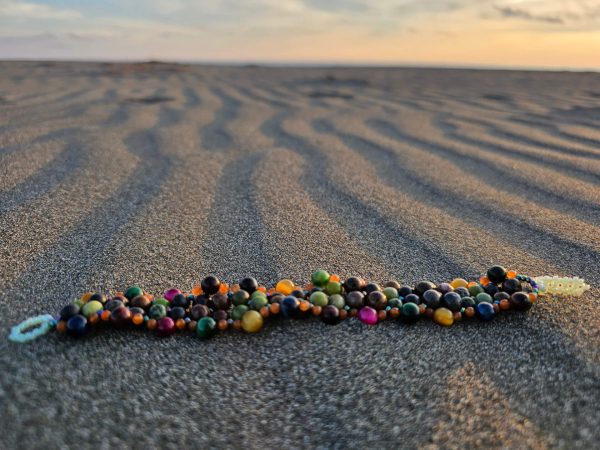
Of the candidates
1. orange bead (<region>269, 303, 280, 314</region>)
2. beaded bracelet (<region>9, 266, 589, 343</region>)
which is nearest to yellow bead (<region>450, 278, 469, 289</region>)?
beaded bracelet (<region>9, 266, 589, 343</region>)

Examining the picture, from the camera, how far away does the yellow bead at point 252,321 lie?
1.20 meters

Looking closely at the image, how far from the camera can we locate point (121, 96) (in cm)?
479

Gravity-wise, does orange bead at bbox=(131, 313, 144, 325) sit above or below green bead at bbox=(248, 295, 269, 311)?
below

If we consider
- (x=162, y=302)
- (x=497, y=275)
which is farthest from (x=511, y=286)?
(x=162, y=302)

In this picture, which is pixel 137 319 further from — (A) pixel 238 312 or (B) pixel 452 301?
(B) pixel 452 301

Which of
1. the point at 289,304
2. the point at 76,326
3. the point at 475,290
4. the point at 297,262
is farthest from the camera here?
the point at 297,262

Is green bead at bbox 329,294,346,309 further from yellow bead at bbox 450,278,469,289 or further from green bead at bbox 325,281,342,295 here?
yellow bead at bbox 450,278,469,289

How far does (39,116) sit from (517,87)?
5.37 metres

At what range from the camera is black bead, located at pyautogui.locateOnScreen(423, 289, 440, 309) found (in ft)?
4.10

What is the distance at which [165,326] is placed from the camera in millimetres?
1177

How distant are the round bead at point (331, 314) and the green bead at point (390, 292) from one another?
15 cm

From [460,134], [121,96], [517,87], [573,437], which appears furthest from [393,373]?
[517,87]

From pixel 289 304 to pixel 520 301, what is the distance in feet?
1.87

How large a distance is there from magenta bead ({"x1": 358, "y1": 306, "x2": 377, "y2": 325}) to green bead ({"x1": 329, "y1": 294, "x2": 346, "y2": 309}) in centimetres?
5
